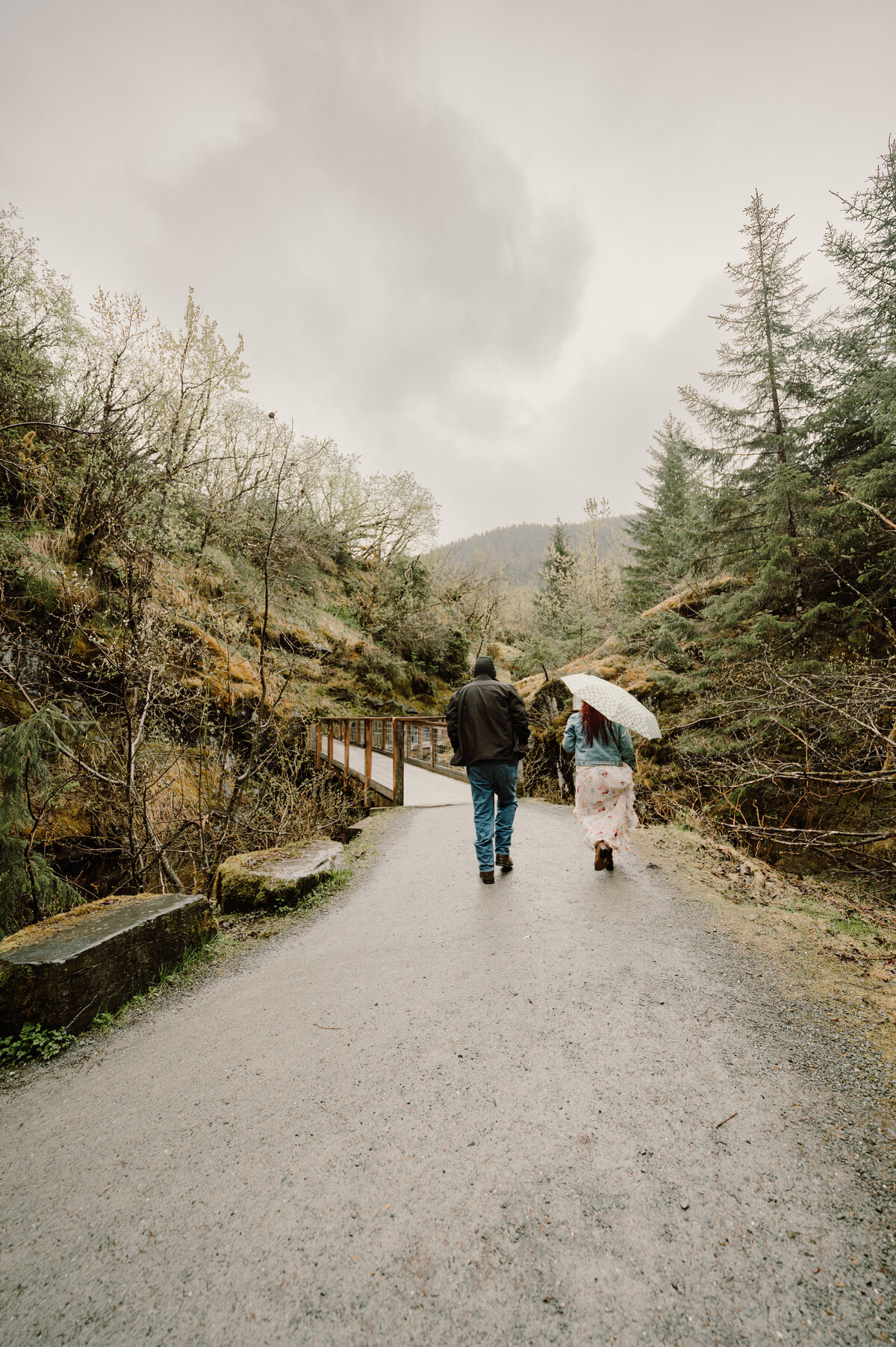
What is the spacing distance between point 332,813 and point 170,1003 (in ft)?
20.6

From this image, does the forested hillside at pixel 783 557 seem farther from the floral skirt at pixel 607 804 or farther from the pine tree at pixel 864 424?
the floral skirt at pixel 607 804

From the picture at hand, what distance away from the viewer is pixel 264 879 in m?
4.62

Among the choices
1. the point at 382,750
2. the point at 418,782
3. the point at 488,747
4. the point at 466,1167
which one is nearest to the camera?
the point at 466,1167

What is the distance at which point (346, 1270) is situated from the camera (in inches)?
56.4

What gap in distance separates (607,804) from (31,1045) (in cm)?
441

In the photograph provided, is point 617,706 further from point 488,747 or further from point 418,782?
point 418,782

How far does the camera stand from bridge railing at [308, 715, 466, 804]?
888 centimetres

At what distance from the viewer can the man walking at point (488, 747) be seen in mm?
4590

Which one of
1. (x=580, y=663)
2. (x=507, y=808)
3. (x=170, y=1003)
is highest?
(x=580, y=663)

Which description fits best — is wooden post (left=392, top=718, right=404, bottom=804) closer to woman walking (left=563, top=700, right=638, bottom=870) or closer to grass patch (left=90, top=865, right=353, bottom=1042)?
grass patch (left=90, top=865, right=353, bottom=1042)

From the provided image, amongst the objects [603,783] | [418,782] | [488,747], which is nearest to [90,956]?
[488,747]

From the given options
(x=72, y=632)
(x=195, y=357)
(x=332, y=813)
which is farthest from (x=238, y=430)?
(x=332, y=813)

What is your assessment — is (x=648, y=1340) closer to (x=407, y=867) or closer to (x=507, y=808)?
(x=507, y=808)

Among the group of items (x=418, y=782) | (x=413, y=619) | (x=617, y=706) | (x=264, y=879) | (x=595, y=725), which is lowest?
(x=264, y=879)
